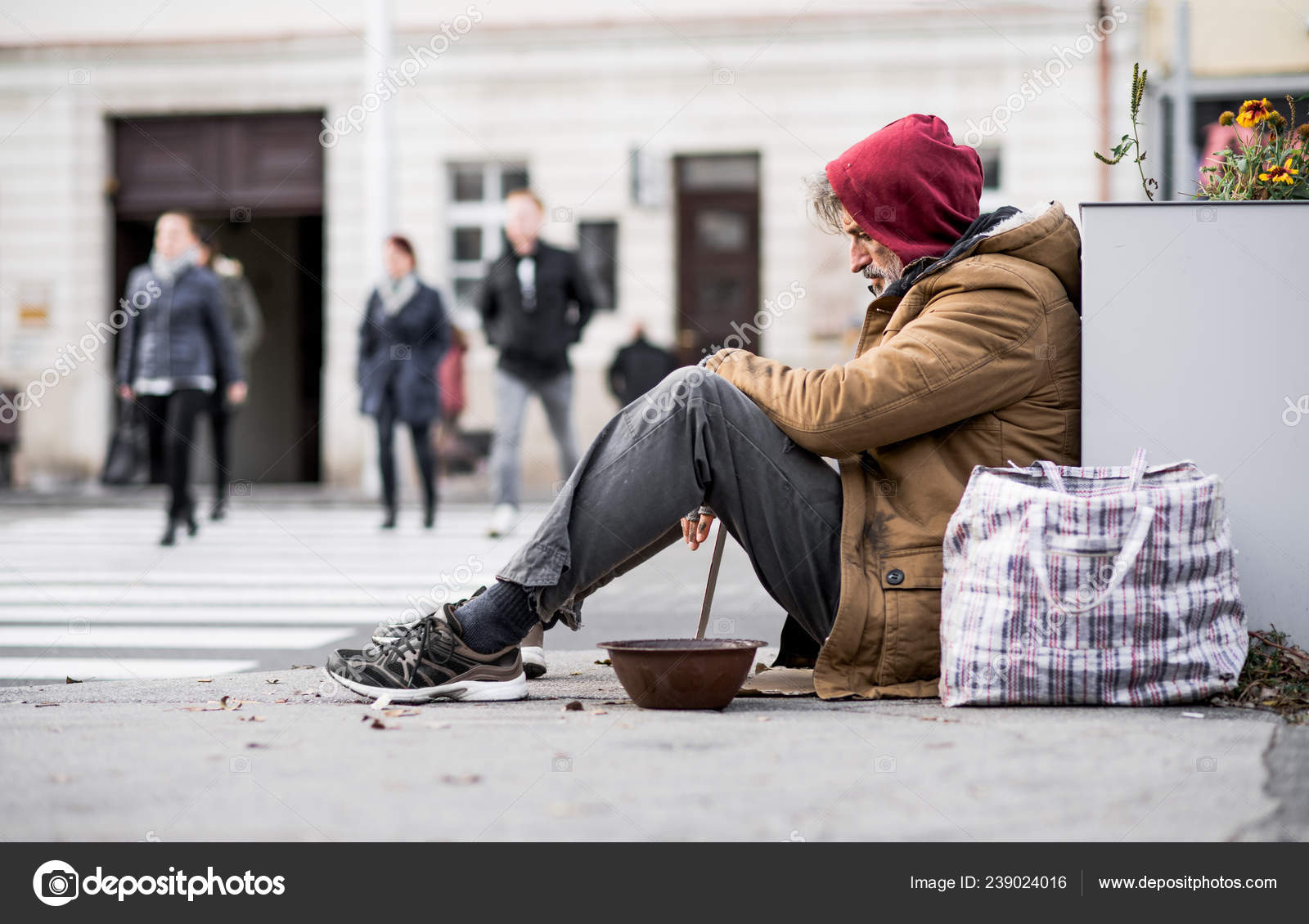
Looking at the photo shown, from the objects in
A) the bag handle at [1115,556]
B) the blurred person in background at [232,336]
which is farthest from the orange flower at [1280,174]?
the blurred person in background at [232,336]

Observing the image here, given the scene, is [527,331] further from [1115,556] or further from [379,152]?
[1115,556]

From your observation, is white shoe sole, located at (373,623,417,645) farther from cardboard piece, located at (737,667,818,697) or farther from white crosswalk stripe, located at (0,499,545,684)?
cardboard piece, located at (737,667,818,697)

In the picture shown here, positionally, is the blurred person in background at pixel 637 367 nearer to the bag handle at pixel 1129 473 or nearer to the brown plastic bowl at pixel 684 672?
the brown plastic bowl at pixel 684 672

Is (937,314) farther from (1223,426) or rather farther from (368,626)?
(368,626)

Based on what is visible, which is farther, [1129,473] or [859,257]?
[859,257]

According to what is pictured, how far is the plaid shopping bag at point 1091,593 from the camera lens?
2.96 metres

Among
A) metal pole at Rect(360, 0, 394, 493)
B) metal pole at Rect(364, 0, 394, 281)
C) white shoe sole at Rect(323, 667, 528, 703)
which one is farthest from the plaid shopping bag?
metal pole at Rect(364, 0, 394, 281)

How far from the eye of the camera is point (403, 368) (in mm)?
10234

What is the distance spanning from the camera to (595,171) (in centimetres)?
1608

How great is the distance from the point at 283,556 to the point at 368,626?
3.03m

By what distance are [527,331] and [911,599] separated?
6606mm

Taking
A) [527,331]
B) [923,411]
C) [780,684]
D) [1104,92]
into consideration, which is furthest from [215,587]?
A: [1104,92]

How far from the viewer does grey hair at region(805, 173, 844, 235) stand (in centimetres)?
349

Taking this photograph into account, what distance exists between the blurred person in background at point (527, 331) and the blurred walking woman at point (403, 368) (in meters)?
0.50
